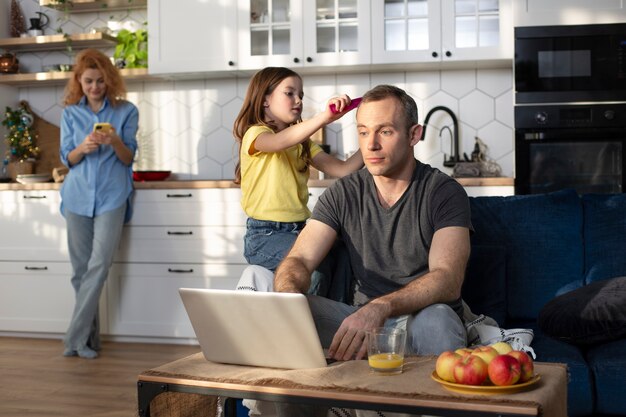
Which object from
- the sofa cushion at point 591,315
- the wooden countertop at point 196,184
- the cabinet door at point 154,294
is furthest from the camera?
the cabinet door at point 154,294

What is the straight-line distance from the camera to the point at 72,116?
4.77m

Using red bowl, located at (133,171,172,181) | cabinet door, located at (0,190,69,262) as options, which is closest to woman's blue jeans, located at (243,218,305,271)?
red bowl, located at (133,171,172,181)

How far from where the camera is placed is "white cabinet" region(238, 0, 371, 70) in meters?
4.89

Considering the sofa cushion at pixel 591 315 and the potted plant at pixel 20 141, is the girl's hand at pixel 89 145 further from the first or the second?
the sofa cushion at pixel 591 315

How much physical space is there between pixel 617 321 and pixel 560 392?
0.94 metres

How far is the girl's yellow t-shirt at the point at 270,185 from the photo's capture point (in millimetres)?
3191

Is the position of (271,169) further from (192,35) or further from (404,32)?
(192,35)

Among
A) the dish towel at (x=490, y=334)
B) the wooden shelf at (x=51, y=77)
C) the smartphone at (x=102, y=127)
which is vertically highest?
the wooden shelf at (x=51, y=77)

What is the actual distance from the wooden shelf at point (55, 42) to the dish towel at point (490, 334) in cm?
344

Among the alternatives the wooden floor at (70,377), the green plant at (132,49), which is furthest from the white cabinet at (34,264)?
the green plant at (132,49)

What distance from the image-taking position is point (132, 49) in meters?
5.38

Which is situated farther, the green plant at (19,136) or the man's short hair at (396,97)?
the green plant at (19,136)

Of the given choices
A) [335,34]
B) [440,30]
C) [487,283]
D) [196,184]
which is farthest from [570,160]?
[196,184]

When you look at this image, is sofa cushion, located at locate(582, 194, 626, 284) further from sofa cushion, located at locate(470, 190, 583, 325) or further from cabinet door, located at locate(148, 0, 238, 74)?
cabinet door, located at locate(148, 0, 238, 74)
